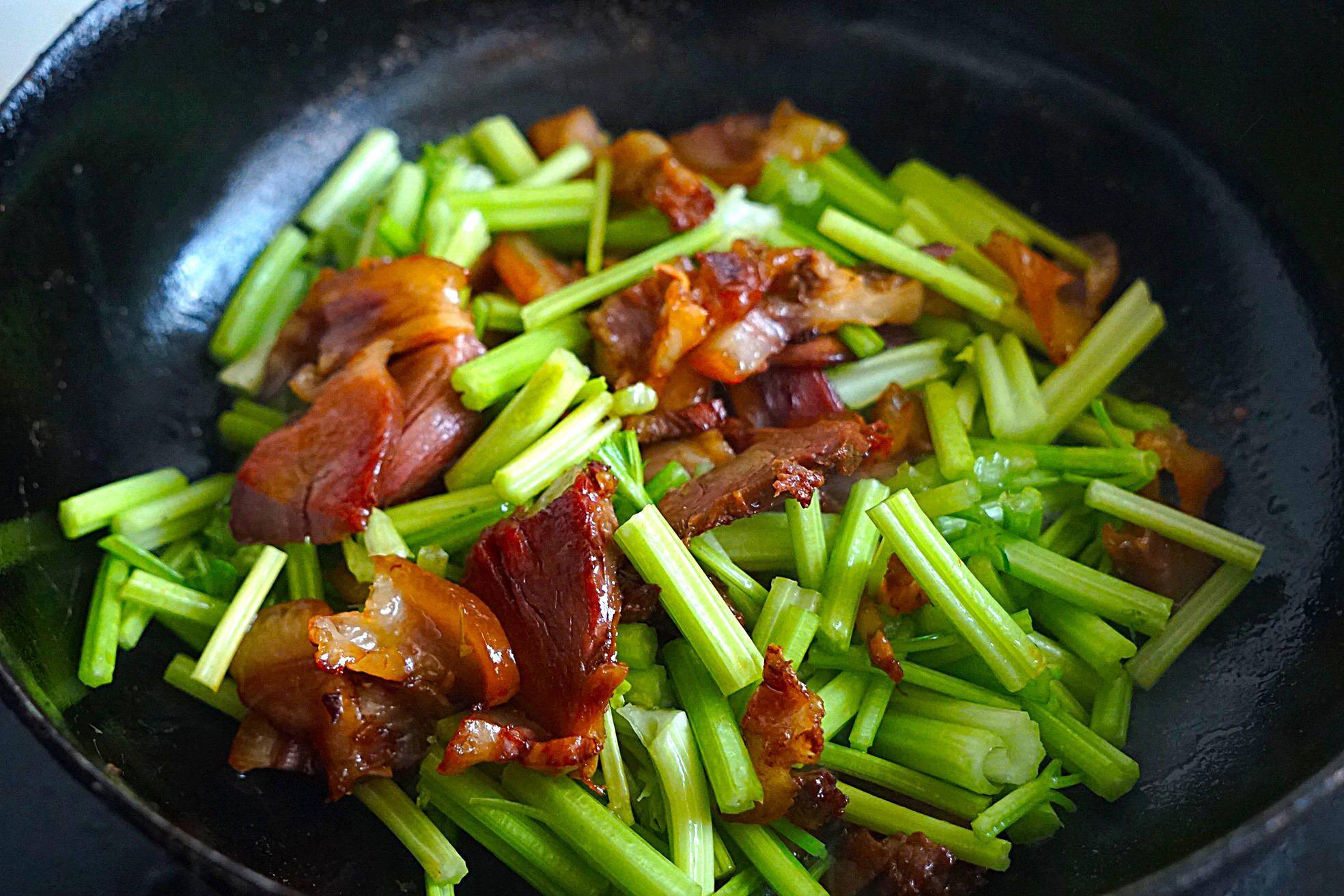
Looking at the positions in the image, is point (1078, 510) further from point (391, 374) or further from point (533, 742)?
point (391, 374)

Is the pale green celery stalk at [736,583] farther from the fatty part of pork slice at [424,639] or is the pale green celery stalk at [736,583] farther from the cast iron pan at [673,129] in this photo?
the cast iron pan at [673,129]

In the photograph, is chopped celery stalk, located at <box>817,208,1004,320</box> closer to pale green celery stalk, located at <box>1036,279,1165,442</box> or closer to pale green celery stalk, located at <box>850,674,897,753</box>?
pale green celery stalk, located at <box>1036,279,1165,442</box>

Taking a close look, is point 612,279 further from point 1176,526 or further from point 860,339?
point 1176,526

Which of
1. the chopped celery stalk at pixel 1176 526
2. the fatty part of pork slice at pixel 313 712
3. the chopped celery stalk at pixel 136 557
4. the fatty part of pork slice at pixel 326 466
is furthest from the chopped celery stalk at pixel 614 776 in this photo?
the chopped celery stalk at pixel 1176 526

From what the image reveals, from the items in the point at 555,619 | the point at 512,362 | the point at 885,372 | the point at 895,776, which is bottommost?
the point at 895,776

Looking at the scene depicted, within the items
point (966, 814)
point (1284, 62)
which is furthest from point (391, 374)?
point (1284, 62)

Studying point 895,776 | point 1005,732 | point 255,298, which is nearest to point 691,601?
point 895,776
